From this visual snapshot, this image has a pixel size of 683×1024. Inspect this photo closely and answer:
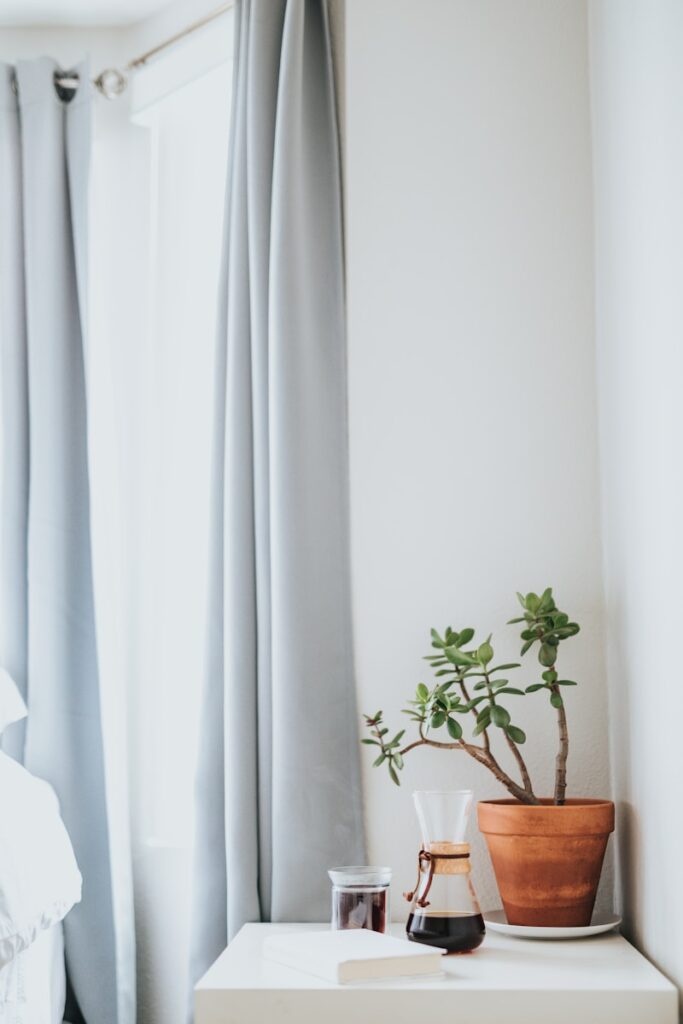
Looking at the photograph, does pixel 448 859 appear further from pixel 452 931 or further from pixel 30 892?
pixel 30 892

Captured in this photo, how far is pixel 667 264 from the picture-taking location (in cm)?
129

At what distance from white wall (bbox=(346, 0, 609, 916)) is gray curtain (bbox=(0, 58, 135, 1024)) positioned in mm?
598

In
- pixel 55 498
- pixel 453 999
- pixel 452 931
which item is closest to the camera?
pixel 453 999

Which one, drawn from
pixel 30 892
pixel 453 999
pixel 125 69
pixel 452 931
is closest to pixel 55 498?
pixel 30 892

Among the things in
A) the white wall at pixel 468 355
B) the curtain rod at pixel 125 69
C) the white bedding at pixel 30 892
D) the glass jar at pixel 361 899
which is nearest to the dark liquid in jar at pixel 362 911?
the glass jar at pixel 361 899

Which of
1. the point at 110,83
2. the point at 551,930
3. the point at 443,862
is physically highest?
the point at 110,83

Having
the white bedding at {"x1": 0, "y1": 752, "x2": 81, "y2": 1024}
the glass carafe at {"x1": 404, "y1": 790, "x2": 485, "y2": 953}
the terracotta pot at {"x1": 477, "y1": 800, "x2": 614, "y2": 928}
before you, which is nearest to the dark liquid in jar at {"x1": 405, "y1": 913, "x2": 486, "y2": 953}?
the glass carafe at {"x1": 404, "y1": 790, "x2": 485, "y2": 953}

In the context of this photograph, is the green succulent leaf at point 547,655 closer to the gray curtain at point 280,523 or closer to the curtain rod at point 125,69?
the gray curtain at point 280,523

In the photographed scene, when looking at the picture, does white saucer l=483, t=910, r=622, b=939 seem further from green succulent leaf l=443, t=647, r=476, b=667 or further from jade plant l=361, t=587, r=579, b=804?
green succulent leaf l=443, t=647, r=476, b=667

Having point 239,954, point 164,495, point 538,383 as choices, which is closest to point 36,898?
point 239,954

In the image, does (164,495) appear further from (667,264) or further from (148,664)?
(667,264)

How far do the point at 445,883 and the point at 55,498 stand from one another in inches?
42.2

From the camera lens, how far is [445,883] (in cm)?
142

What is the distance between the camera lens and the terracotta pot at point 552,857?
1471 mm
